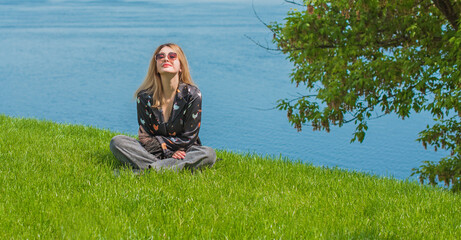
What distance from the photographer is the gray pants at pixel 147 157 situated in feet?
21.7

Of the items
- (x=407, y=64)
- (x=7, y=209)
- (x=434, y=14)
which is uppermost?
(x=434, y=14)

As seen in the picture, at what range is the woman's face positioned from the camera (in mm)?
6746

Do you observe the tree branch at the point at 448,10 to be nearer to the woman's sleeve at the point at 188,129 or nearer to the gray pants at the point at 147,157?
the woman's sleeve at the point at 188,129

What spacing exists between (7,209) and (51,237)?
96cm

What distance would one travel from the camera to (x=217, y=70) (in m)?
34.8

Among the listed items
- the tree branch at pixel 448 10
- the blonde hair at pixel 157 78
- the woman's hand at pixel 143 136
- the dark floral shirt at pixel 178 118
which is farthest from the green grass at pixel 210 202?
the tree branch at pixel 448 10

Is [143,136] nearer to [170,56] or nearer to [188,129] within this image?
[188,129]

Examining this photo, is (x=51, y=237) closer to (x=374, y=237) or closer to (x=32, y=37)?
(x=374, y=237)

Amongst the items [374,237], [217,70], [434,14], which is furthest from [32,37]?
[374,237]

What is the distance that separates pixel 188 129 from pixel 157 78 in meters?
0.85

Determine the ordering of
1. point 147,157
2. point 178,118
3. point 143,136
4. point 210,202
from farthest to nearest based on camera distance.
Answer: point 143,136, point 178,118, point 147,157, point 210,202

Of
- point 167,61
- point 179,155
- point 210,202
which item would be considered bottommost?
point 210,202

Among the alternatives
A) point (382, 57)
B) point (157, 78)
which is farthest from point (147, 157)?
point (382, 57)

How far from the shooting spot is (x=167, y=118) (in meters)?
6.93
